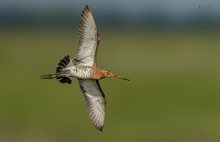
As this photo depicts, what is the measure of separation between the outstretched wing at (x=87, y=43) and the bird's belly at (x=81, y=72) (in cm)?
15

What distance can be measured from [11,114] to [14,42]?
588 inches

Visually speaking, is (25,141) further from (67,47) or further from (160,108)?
(67,47)

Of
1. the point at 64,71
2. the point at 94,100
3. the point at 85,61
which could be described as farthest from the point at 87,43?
the point at 94,100

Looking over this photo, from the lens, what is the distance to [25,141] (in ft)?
64.0

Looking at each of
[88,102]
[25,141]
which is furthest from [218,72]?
[88,102]

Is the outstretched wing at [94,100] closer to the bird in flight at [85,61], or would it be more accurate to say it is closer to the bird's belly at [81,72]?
the bird in flight at [85,61]

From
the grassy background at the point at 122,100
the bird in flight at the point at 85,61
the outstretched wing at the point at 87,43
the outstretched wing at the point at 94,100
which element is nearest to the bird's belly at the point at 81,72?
the bird in flight at the point at 85,61

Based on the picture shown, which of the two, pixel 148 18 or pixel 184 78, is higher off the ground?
pixel 148 18

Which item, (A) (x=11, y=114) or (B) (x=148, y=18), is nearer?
(A) (x=11, y=114)

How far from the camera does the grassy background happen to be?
21047 millimetres

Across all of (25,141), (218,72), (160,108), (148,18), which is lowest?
(25,141)

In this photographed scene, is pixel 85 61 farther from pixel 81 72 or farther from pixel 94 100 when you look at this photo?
pixel 94 100

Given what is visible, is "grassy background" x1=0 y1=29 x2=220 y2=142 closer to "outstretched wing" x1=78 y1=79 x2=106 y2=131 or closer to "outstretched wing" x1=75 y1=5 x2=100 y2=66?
"outstretched wing" x1=78 y1=79 x2=106 y2=131

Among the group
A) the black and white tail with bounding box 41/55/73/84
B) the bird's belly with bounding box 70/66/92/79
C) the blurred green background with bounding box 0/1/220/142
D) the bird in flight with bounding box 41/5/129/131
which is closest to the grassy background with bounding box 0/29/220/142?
the blurred green background with bounding box 0/1/220/142
